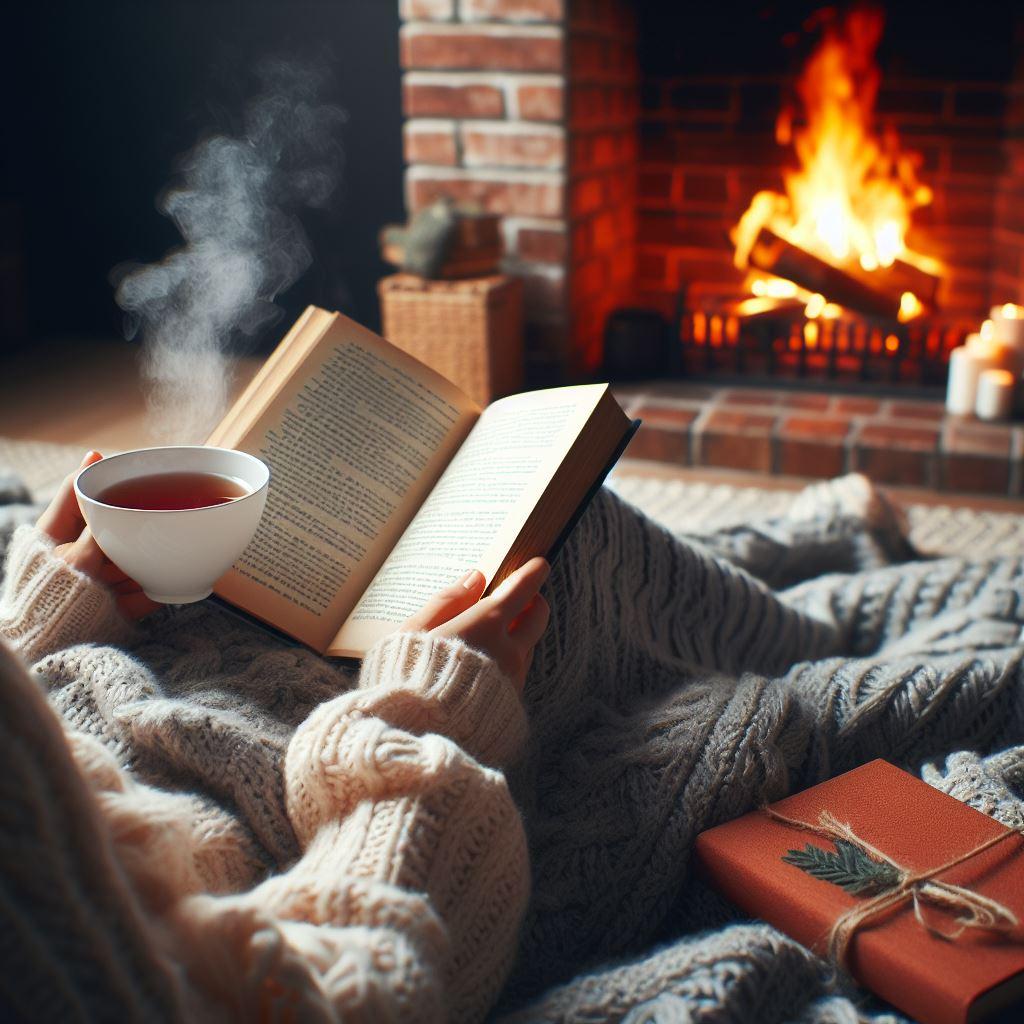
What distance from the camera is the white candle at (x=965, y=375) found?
2.07 m

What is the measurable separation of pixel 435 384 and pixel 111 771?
1.58ft

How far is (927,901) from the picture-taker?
0.62 m

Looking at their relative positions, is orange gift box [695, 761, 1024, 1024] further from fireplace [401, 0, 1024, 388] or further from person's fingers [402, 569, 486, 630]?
fireplace [401, 0, 1024, 388]

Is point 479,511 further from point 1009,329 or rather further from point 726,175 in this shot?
point 726,175

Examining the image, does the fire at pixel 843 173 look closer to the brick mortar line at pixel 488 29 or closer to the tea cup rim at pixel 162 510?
the brick mortar line at pixel 488 29

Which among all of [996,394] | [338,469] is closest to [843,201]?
[996,394]

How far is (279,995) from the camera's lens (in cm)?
43

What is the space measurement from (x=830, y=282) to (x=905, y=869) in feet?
5.73

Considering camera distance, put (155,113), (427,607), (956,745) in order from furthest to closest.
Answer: (155,113)
(956,745)
(427,607)

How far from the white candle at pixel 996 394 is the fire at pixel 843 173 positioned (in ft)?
1.17

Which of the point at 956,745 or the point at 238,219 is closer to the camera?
the point at 956,745

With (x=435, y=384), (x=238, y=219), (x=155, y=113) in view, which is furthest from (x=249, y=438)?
(x=155, y=113)

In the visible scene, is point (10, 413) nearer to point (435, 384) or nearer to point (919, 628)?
point (435, 384)

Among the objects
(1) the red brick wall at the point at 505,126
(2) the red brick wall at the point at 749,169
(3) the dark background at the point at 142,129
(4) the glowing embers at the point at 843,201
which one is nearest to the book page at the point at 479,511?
(1) the red brick wall at the point at 505,126
